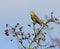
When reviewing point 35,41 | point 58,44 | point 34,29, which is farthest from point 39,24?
point 58,44

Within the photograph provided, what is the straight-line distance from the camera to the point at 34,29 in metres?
1.54

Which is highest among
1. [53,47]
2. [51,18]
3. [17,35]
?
[51,18]

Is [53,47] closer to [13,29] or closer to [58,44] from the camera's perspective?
[58,44]

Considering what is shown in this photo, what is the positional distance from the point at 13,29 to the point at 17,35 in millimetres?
65

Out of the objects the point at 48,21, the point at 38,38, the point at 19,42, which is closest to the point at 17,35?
the point at 19,42

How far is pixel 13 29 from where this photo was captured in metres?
1.52

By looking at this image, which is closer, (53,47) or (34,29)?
(53,47)

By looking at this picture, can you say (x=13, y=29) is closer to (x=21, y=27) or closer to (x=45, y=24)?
(x=21, y=27)

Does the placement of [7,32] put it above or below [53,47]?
above

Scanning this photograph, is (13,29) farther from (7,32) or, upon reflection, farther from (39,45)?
(39,45)

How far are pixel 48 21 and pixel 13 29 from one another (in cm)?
30

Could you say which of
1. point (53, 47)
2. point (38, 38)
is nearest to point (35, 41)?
point (38, 38)

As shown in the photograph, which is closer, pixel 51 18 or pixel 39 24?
pixel 51 18

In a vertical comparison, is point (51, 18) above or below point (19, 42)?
above
